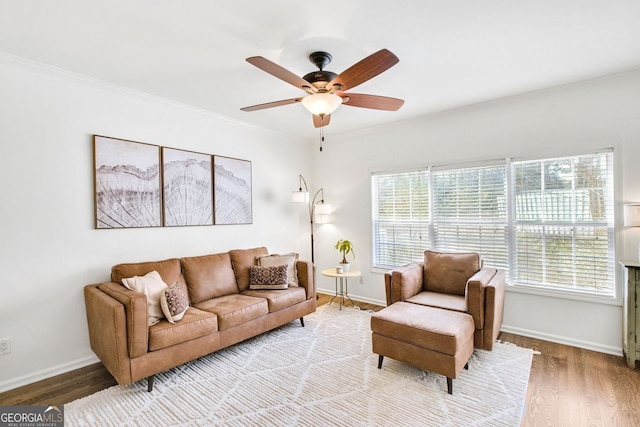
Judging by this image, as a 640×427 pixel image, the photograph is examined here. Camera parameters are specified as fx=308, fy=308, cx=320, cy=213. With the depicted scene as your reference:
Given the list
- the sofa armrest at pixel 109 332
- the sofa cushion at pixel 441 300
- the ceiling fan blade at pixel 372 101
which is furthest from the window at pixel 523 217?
the sofa armrest at pixel 109 332

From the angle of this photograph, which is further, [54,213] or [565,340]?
[565,340]

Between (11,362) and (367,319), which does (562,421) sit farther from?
(11,362)

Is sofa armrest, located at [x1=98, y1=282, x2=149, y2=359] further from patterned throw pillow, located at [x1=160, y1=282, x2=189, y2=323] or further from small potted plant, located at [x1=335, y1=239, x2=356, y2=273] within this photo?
small potted plant, located at [x1=335, y1=239, x2=356, y2=273]

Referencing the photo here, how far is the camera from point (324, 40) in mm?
2268

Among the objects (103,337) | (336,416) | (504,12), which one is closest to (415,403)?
(336,416)

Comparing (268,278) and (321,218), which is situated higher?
(321,218)

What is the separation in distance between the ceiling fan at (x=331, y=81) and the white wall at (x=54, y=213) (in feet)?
5.38

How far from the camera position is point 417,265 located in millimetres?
3549

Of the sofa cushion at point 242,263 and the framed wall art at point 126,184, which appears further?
the sofa cushion at point 242,263

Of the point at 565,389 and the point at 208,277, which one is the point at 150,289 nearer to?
the point at 208,277

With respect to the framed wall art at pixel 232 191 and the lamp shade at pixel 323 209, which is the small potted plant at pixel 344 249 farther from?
the framed wall art at pixel 232 191

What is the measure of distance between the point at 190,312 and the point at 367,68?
2.50m

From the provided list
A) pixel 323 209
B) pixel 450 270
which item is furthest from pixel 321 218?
pixel 450 270

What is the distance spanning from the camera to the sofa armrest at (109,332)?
2.22 meters
